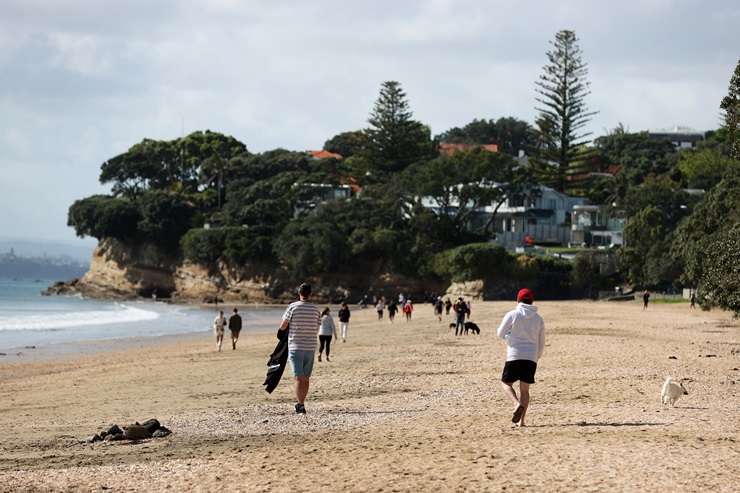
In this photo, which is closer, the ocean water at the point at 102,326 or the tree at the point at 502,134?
the ocean water at the point at 102,326

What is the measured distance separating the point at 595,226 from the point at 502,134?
132 ft

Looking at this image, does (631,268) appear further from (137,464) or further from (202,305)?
(137,464)

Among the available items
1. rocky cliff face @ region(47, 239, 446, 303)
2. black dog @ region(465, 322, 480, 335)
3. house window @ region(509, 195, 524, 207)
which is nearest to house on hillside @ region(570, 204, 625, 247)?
house window @ region(509, 195, 524, 207)

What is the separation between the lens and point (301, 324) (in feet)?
35.2

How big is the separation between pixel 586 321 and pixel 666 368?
61.0 feet

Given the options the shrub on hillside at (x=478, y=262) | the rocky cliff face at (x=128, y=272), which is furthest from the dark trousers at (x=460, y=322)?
the rocky cliff face at (x=128, y=272)

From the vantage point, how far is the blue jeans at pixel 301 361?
10758 millimetres

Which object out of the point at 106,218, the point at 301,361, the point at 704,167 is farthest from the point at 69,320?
the point at 704,167

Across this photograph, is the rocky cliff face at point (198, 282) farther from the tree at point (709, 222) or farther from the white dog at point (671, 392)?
the white dog at point (671, 392)

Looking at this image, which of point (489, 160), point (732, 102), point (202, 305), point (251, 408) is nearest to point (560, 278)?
point (489, 160)

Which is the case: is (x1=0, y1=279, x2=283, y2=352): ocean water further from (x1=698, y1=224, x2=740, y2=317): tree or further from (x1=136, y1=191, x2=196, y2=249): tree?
(x1=136, y1=191, x2=196, y2=249): tree

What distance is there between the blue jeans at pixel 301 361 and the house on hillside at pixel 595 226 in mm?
62120

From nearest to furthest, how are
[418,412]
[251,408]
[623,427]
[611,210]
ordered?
[623,427]
[418,412]
[251,408]
[611,210]

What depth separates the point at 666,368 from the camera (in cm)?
1466
